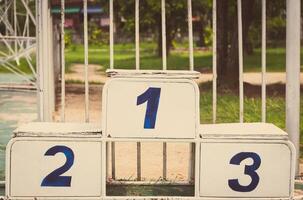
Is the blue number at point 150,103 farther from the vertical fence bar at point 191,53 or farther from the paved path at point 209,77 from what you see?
the paved path at point 209,77

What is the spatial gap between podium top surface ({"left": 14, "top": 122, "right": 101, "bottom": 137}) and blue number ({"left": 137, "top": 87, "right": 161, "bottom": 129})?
314 mm

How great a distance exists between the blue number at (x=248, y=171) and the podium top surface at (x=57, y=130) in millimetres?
884

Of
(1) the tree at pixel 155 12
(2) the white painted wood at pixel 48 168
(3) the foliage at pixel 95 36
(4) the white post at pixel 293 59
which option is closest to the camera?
(2) the white painted wood at pixel 48 168

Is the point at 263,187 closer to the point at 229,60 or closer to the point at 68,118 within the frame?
the point at 68,118

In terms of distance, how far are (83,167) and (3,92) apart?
11.0 meters

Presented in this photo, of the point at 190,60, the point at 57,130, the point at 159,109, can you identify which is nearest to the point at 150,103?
the point at 159,109

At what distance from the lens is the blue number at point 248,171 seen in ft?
13.5

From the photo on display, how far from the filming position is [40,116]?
4785 millimetres

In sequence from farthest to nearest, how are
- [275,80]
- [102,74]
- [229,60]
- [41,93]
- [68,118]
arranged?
[102,74] → [275,80] → [229,60] → [68,118] → [41,93]

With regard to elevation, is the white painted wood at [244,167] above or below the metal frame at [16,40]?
below

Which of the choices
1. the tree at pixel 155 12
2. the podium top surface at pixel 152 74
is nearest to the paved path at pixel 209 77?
the tree at pixel 155 12

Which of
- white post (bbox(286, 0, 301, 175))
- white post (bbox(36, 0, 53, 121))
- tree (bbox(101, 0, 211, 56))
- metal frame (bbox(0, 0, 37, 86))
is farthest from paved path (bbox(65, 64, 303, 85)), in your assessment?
white post (bbox(36, 0, 53, 121))

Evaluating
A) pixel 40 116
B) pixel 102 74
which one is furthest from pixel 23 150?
pixel 102 74

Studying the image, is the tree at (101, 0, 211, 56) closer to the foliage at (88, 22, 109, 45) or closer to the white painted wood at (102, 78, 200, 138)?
the foliage at (88, 22, 109, 45)
